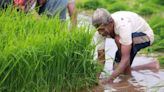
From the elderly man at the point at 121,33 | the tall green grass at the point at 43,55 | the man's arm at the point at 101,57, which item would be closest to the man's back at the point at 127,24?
the elderly man at the point at 121,33

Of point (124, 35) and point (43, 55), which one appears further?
point (124, 35)

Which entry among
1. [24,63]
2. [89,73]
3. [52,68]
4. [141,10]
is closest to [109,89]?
[89,73]

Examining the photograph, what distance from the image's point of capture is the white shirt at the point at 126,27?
6094 millimetres

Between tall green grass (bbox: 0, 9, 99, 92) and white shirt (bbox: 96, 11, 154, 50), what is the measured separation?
0.99ft

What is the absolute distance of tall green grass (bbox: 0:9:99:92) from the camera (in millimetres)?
5164

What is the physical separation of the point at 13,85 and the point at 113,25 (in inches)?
55.5

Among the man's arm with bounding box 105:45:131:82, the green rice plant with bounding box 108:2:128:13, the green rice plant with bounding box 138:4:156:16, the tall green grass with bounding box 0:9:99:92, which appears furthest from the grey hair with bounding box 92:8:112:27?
the green rice plant with bounding box 108:2:128:13

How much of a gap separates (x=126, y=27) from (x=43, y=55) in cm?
117

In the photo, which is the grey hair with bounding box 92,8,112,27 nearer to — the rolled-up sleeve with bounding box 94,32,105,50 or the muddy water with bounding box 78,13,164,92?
the muddy water with bounding box 78,13,164,92

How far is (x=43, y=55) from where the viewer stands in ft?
17.4

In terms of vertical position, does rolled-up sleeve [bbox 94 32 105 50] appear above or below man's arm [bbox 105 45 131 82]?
above

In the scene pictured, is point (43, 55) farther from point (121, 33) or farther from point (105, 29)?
point (121, 33)

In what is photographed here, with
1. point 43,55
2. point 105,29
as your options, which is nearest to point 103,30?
point 105,29

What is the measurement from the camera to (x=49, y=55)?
17.6 ft
